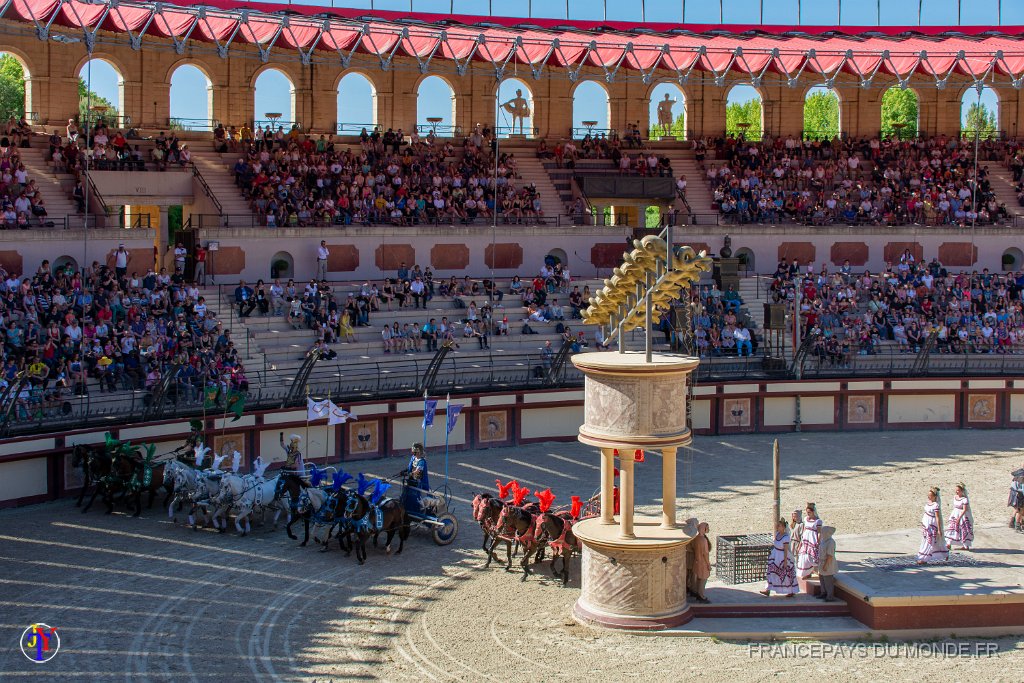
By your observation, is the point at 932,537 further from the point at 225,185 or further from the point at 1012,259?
the point at 1012,259

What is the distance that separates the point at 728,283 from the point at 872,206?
9.66 m

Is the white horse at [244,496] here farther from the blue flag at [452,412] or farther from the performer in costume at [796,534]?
the performer in costume at [796,534]

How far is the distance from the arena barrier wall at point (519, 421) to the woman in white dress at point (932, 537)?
13271 millimetres

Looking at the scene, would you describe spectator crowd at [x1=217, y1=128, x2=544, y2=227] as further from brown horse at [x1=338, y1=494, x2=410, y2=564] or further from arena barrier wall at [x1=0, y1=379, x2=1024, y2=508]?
brown horse at [x1=338, y1=494, x2=410, y2=564]

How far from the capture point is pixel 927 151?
5372 centimetres

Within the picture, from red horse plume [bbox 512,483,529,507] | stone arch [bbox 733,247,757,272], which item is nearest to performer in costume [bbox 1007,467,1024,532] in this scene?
red horse plume [bbox 512,483,529,507]

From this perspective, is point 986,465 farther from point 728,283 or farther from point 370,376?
point 370,376

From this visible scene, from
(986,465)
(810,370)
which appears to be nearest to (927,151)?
(810,370)

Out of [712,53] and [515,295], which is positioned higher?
[712,53]

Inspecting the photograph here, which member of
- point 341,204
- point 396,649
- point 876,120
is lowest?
point 396,649

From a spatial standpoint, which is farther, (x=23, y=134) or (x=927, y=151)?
(x=927, y=151)

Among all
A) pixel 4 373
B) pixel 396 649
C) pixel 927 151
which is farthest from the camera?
pixel 927 151

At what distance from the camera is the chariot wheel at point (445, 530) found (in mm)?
25344

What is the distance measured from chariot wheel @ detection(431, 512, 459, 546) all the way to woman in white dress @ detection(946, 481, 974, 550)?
8.94 meters
